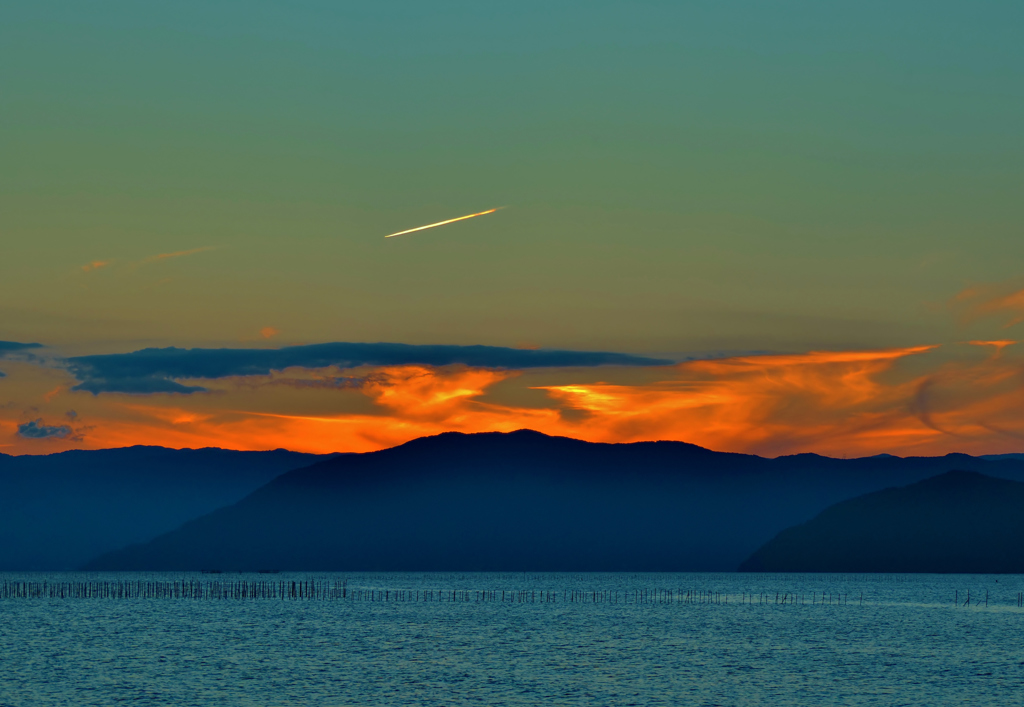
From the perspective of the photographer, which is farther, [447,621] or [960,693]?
[447,621]

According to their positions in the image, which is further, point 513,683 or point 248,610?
point 248,610

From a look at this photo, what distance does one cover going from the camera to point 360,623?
155m

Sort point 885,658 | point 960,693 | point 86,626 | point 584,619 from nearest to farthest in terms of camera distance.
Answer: point 960,693 → point 885,658 → point 86,626 → point 584,619

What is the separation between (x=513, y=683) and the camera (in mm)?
85312

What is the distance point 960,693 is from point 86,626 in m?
110

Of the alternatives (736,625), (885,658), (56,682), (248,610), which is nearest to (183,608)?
(248,610)

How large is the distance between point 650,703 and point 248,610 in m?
128

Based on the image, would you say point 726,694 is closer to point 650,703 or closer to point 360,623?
point 650,703

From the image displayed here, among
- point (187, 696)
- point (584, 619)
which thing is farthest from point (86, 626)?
point (187, 696)

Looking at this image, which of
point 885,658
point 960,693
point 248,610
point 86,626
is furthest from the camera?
point 248,610

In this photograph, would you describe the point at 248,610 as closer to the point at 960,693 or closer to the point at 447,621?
the point at 447,621

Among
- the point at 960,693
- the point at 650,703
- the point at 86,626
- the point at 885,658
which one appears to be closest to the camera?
the point at 650,703

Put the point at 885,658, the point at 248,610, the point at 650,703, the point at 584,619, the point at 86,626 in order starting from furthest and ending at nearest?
the point at 248,610 → the point at 584,619 → the point at 86,626 → the point at 885,658 → the point at 650,703

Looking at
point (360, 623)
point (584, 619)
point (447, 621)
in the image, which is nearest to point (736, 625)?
point (584, 619)
